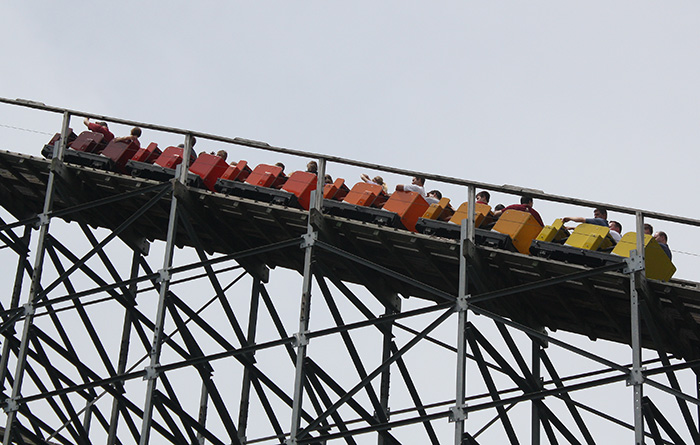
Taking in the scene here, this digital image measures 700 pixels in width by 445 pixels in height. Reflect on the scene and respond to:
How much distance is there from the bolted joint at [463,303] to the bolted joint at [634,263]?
2.40 metres

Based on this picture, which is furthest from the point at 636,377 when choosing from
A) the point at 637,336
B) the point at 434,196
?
the point at 434,196

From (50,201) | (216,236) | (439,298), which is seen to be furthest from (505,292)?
(50,201)

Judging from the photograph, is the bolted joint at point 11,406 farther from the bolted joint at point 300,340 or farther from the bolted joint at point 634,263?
the bolted joint at point 634,263

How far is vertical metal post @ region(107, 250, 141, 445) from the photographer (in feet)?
86.1

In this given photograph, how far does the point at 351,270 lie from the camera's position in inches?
972

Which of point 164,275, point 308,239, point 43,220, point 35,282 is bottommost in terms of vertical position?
point 164,275

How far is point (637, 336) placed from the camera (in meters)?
21.3

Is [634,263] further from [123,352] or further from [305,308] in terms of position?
[123,352]

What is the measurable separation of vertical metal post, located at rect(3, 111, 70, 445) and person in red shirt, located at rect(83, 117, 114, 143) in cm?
46

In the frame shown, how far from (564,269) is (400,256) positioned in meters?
2.91

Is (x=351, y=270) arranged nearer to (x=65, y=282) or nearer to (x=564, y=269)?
(x=564, y=269)

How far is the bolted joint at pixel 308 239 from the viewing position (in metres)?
23.5

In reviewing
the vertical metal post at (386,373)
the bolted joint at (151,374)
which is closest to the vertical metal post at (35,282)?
the bolted joint at (151,374)

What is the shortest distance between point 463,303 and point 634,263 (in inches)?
103
